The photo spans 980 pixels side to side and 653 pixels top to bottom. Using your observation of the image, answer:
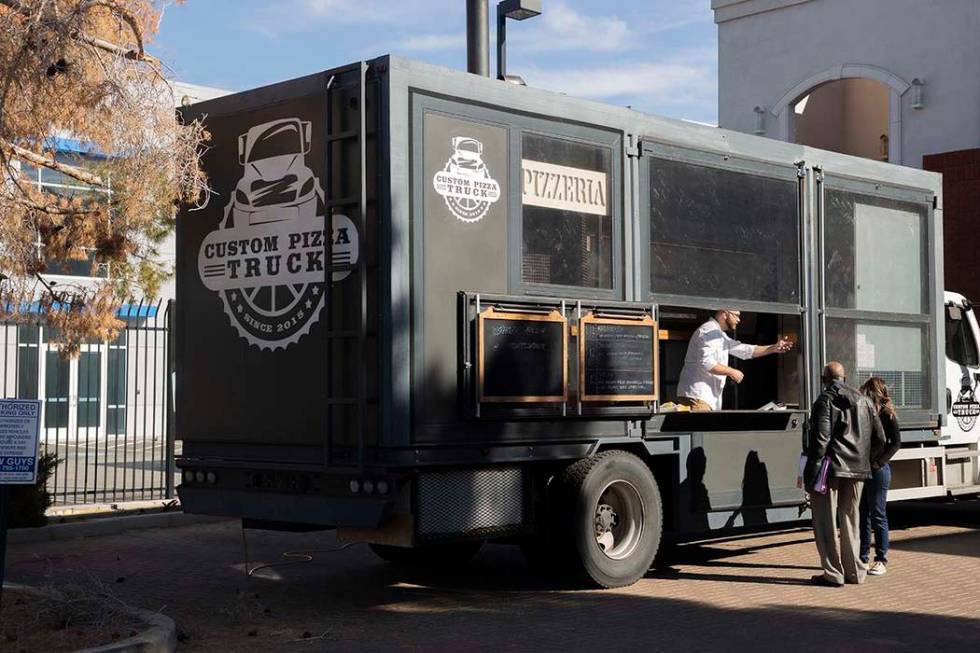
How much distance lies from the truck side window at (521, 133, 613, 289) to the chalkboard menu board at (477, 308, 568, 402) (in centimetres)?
39

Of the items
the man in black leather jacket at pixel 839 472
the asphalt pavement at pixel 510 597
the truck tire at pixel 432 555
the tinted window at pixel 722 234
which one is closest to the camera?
the asphalt pavement at pixel 510 597

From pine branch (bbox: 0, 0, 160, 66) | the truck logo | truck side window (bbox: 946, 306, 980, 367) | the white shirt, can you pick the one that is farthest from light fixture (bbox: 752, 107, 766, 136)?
pine branch (bbox: 0, 0, 160, 66)

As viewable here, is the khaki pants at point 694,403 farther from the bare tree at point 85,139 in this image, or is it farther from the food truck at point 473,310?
the bare tree at point 85,139

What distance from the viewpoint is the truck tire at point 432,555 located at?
1110cm

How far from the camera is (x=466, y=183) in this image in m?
9.07

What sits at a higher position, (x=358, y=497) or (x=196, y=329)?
(x=196, y=329)

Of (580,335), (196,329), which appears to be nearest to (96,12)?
(196,329)

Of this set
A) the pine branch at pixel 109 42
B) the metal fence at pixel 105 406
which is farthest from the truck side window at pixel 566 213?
the metal fence at pixel 105 406

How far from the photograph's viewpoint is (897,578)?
1042cm

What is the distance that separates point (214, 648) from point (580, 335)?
11.4 ft

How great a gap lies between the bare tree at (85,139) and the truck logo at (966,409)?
8.15m

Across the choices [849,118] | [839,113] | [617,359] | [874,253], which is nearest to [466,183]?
[617,359]

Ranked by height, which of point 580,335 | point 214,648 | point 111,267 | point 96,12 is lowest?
point 214,648

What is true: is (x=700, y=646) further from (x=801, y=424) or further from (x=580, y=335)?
(x=801, y=424)
